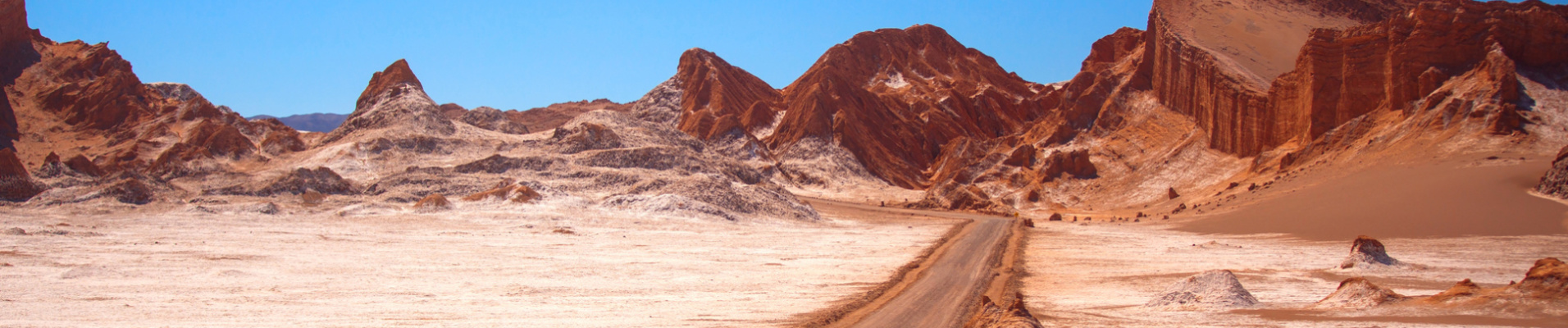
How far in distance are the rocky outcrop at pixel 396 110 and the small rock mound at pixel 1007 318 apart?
181 feet

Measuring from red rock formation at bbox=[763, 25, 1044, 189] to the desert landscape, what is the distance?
703 millimetres

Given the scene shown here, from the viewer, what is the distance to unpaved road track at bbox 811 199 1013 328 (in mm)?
17109

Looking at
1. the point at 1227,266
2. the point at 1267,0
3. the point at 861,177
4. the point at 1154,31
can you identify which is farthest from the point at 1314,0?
the point at 1227,266

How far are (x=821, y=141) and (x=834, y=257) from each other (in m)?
59.6

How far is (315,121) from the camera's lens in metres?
189

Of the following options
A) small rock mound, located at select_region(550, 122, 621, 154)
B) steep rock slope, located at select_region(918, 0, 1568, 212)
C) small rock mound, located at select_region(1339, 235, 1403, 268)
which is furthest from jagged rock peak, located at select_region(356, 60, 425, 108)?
small rock mound, located at select_region(1339, 235, 1403, 268)

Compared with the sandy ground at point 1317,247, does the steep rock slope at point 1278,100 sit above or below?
above

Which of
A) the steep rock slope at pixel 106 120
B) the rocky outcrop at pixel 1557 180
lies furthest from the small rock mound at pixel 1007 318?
the steep rock slope at pixel 106 120

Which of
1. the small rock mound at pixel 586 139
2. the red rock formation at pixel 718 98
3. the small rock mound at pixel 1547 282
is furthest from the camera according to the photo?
the red rock formation at pixel 718 98

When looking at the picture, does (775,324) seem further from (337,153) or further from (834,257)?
(337,153)

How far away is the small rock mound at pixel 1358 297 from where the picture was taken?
46.7 feet

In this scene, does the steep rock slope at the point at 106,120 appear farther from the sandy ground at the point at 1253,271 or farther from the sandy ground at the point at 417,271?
the sandy ground at the point at 1253,271

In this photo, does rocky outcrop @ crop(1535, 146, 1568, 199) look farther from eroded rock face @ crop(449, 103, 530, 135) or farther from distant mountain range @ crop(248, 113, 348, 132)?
distant mountain range @ crop(248, 113, 348, 132)

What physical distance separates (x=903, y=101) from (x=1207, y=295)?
8898 centimetres
